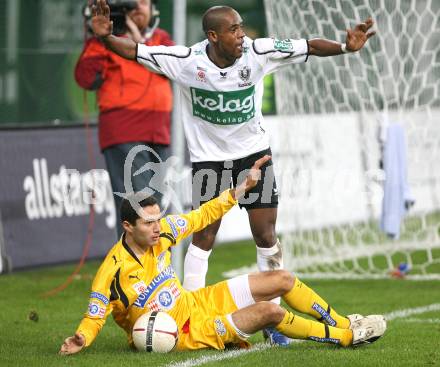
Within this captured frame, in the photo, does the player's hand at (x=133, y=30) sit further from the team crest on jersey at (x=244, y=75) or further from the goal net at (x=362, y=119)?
the goal net at (x=362, y=119)

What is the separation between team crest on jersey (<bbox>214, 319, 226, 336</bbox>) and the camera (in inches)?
246

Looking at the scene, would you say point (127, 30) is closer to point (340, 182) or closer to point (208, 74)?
point (208, 74)

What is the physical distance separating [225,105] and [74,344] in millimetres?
1810

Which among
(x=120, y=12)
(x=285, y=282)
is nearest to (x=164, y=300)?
(x=285, y=282)

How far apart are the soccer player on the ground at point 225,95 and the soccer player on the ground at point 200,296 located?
0.49 m

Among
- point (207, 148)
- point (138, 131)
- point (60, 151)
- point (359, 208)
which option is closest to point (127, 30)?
point (138, 131)

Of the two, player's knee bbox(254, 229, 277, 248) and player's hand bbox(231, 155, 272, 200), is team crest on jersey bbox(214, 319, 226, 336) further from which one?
player's knee bbox(254, 229, 277, 248)

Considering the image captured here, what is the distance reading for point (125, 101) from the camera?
8719 millimetres

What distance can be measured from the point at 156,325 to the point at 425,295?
3247 millimetres

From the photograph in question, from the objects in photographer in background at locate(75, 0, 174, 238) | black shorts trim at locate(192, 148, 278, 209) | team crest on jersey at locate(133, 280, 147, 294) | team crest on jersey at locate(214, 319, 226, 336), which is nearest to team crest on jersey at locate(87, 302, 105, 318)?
team crest on jersey at locate(133, 280, 147, 294)

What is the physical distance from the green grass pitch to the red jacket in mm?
Result: 1362

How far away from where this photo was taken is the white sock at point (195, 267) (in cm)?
715

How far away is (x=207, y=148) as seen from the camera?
714 centimetres

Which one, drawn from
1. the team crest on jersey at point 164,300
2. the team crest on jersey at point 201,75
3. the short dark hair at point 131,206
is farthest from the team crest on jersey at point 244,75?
the team crest on jersey at point 164,300
